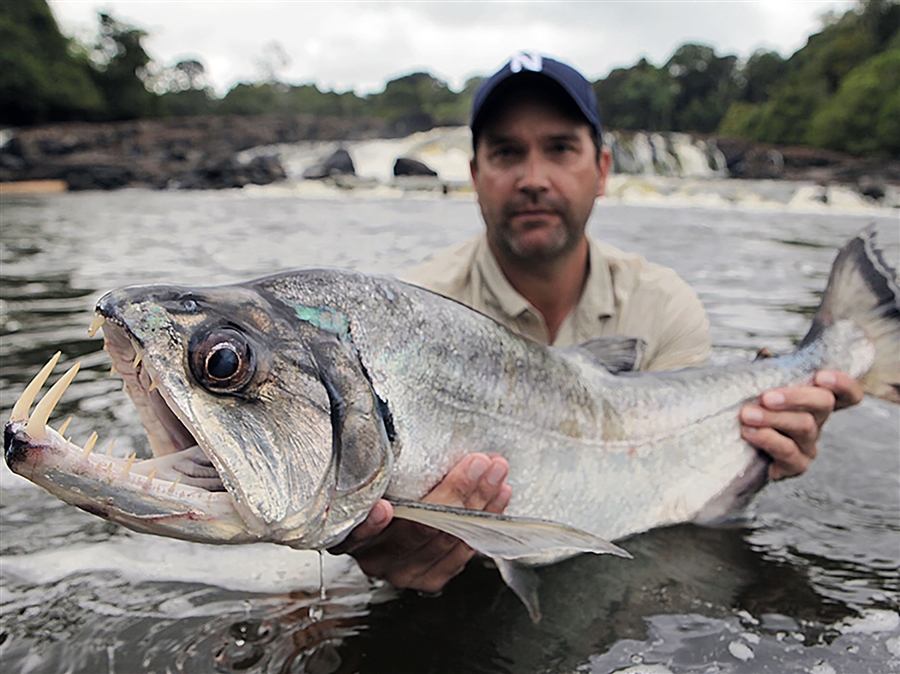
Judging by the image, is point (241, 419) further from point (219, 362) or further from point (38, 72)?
point (38, 72)

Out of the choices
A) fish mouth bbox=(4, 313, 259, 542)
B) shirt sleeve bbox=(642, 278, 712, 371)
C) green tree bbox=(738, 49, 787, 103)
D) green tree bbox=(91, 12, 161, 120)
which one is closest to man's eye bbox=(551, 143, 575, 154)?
shirt sleeve bbox=(642, 278, 712, 371)

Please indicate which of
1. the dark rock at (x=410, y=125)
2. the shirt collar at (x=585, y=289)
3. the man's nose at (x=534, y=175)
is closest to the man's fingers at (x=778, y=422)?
the shirt collar at (x=585, y=289)

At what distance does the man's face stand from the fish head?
75.3 inches

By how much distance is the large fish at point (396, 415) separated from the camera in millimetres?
1645

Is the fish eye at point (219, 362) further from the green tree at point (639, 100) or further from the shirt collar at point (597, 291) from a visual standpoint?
the green tree at point (639, 100)

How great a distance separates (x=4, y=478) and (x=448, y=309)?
2.68 m

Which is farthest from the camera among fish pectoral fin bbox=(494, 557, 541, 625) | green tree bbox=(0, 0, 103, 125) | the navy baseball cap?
green tree bbox=(0, 0, 103, 125)

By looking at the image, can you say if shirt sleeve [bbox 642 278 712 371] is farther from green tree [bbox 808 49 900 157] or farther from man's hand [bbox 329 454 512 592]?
green tree [bbox 808 49 900 157]

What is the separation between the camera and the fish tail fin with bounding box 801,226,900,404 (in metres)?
3.12

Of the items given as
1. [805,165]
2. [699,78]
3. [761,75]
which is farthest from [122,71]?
[761,75]

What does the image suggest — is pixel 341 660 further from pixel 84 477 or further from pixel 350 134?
pixel 350 134

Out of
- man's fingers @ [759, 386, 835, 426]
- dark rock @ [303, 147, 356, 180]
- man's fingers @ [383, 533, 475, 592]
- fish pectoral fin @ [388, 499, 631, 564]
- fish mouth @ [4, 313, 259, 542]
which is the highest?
dark rock @ [303, 147, 356, 180]

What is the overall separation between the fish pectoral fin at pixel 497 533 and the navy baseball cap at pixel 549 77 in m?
2.33

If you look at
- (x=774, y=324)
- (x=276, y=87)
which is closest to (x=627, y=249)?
(x=774, y=324)
